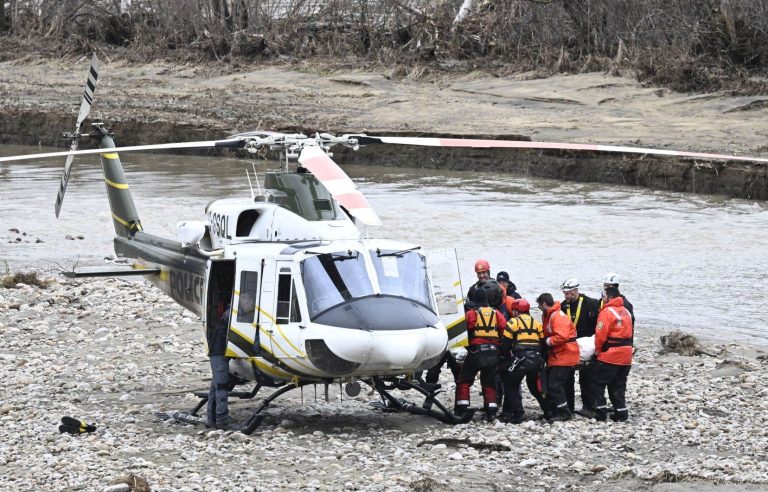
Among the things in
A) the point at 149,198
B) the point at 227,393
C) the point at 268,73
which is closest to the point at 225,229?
the point at 227,393

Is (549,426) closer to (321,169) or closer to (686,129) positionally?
(321,169)

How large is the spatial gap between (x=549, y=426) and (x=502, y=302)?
4.02ft

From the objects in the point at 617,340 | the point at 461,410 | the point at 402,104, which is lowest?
the point at 461,410

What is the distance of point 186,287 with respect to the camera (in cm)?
1234

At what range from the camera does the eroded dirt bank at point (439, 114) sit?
1027 inches

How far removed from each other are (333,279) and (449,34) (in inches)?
981

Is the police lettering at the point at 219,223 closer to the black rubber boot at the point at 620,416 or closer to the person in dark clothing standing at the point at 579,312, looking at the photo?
the person in dark clothing standing at the point at 579,312

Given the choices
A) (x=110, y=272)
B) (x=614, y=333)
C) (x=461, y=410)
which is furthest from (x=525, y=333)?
(x=110, y=272)

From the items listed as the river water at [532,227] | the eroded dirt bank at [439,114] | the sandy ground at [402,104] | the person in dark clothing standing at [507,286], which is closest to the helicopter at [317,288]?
the person in dark clothing standing at [507,286]

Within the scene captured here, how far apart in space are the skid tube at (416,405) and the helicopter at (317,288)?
0.04 ft

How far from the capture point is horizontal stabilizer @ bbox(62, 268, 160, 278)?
12.2 meters

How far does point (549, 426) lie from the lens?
34.6 ft

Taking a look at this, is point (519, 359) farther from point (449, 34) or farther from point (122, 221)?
point (449, 34)

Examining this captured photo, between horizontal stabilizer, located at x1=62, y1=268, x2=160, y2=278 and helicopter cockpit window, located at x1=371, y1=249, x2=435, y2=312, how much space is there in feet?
11.5
